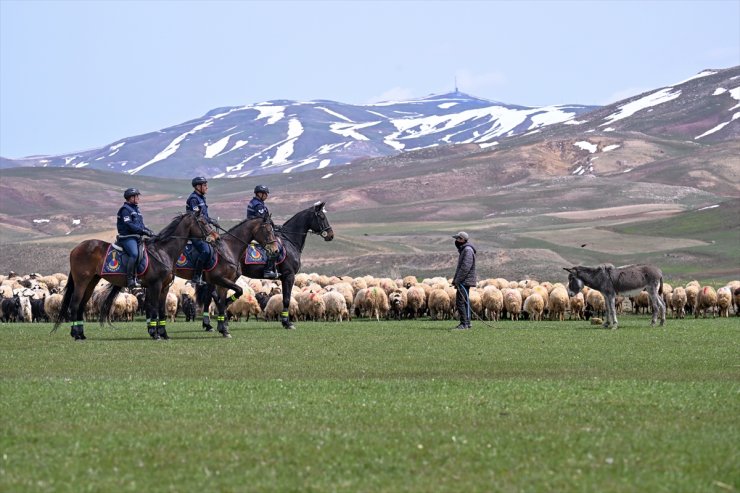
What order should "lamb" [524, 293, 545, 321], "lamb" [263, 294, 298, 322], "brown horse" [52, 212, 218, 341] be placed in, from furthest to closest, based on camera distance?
"lamb" [524, 293, 545, 321]
"lamb" [263, 294, 298, 322]
"brown horse" [52, 212, 218, 341]

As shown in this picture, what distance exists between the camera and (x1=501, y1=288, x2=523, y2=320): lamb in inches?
1224

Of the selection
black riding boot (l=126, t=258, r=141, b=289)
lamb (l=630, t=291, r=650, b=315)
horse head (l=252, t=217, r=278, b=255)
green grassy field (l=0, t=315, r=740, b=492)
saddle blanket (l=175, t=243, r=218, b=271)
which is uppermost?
horse head (l=252, t=217, r=278, b=255)

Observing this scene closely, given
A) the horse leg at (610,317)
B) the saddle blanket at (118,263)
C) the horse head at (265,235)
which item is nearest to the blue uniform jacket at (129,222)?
the saddle blanket at (118,263)

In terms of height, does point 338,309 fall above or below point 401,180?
below

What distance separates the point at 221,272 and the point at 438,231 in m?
68.2

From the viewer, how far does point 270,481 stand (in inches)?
349

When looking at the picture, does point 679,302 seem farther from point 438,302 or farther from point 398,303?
point 398,303

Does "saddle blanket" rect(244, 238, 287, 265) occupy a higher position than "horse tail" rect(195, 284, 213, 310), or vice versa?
"saddle blanket" rect(244, 238, 287, 265)

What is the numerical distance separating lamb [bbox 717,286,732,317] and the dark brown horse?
1163cm

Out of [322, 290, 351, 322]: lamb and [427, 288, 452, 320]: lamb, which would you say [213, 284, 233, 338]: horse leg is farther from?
[427, 288, 452, 320]: lamb

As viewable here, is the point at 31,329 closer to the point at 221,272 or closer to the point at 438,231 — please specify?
the point at 221,272

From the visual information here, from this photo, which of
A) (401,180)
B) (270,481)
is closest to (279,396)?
(270,481)

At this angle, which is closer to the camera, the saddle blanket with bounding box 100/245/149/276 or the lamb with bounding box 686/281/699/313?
the saddle blanket with bounding box 100/245/149/276

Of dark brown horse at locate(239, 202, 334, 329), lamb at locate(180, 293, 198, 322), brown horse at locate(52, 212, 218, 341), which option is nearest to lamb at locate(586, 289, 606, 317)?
dark brown horse at locate(239, 202, 334, 329)
